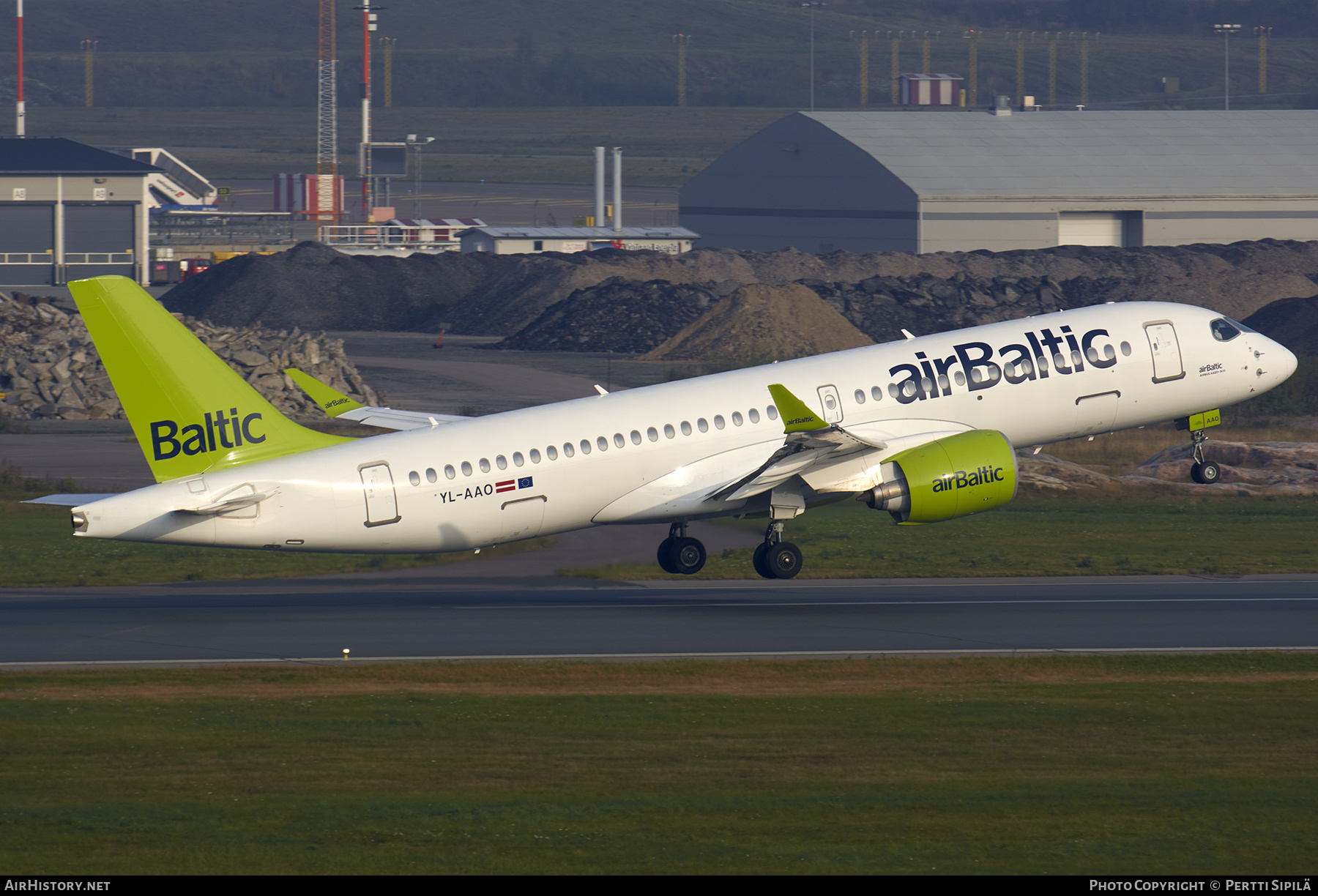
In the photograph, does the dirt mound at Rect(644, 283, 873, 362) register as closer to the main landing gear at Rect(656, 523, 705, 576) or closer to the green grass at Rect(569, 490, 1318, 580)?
the green grass at Rect(569, 490, 1318, 580)

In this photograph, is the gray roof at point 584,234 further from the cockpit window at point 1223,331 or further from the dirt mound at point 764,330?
the cockpit window at point 1223,331

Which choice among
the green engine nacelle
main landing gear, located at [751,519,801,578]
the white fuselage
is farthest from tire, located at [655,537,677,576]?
the green engine nacelle

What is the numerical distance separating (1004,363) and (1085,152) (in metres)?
90.4

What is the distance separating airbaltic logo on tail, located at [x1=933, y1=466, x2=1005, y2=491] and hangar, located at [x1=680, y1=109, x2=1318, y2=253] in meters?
83.4

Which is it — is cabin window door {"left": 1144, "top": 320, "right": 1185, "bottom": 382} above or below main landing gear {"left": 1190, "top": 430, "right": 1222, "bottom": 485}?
above

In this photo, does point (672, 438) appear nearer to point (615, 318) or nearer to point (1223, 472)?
point (1223, 472)

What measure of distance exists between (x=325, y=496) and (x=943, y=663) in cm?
1363

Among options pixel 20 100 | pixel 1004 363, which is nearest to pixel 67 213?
pixel 20 100

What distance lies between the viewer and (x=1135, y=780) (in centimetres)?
2419

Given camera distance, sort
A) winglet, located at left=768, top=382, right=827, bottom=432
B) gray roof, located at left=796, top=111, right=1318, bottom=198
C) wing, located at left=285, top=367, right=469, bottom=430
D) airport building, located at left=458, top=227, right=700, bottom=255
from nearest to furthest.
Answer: winglet, located at left=768, top=382, right=827, bottom=432
wing, located at left=285, top=367, right=469, bottom=430
gray roof, located at left=796, top=111, right=1318, bottom=198
airport building, located at left=458, top=227, right=700, bottom=255

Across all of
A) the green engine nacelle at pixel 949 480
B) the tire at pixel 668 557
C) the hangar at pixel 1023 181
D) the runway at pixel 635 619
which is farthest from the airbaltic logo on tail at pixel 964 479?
the hangar at pixel 1023 181

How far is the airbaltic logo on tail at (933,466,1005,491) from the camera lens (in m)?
38.9

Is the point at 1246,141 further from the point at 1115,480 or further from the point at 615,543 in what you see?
the point at 615,543

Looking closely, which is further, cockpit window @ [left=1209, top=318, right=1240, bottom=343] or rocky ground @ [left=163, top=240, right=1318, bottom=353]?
rocky ground @ [left=163, top=240, right=1318, bottom=353]
